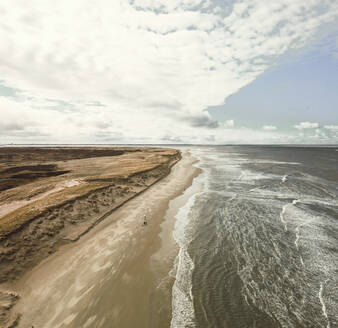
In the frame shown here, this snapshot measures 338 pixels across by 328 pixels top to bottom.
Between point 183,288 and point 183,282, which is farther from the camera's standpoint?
point 183,282

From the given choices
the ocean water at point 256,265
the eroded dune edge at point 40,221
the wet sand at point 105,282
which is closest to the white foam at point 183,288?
the ocean water at point 256,265

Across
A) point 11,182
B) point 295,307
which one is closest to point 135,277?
Answer: point 295,307

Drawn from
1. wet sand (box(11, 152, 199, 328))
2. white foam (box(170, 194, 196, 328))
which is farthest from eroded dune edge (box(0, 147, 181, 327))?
white foam (box(170, 194, 196, 328))

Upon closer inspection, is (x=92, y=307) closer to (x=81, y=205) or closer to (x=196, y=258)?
(x=196, y=258)

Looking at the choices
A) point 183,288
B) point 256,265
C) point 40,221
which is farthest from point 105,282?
point 256,265

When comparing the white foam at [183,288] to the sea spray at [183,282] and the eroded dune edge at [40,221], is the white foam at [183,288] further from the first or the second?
the eroded dune edge at [40,221]

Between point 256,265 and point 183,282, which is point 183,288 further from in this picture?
point 256,265

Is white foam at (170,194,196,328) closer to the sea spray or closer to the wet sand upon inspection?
the sea spray
